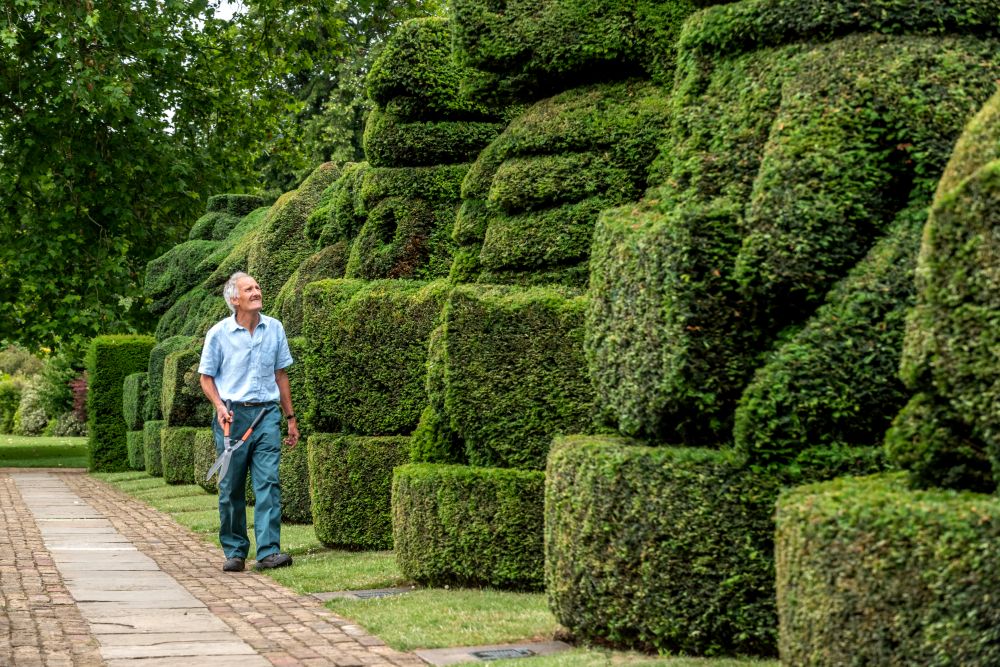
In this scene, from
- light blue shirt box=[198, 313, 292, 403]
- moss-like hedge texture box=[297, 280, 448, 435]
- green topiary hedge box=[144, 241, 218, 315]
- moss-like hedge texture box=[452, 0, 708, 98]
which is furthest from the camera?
green topiary hedge box=[144, 241, 218, 315]

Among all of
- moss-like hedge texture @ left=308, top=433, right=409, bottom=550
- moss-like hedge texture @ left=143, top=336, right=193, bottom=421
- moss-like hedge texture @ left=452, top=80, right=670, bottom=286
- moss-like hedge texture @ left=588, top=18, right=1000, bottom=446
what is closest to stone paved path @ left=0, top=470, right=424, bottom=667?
moss-like hedge texture @ left=308, top=433, right=409, bottom=550

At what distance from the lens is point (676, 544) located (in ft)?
19.2

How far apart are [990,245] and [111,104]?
21467 millimetres

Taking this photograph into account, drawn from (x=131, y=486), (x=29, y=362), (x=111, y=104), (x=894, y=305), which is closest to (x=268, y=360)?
(x=894, y=305)

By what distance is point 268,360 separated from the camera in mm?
10078

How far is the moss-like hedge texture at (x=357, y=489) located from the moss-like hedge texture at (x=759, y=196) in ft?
13.4

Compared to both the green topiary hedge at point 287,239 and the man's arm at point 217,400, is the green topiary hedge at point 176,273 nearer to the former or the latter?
the green topiary hedge at point 287,239

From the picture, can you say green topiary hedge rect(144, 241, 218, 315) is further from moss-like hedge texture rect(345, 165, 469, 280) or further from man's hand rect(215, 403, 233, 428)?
man's hand rect(215, 403, 233, 428)

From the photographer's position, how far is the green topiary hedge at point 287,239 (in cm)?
1592

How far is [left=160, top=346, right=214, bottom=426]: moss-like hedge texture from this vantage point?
60.6 ft

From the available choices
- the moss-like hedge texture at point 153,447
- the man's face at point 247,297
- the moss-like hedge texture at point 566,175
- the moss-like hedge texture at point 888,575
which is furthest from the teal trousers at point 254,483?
the moss-like hedge texture at point 153,447

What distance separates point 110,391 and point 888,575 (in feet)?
75.7

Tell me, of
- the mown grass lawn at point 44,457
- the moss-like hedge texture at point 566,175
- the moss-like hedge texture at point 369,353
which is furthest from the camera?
the mown grass lawn at point 44,457

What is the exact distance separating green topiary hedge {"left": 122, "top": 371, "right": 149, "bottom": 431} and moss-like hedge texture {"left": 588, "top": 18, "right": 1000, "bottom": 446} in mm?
17787
